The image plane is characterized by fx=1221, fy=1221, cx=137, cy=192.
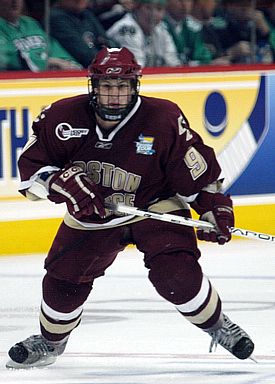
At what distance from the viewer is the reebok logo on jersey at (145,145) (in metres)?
3.75

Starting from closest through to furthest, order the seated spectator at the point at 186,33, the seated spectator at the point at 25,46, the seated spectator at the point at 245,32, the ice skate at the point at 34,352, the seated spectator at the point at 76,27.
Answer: the ice skate at the point at 34,352 → the seated spectator at the point at 25,46 → the seated spectator at the point at 76,27 → the seated spectator at the point at 186,33 → the seated spectator at the point at 245,32

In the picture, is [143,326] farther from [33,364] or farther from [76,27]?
[76,27]

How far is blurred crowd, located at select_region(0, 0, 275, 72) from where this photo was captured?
6238mm

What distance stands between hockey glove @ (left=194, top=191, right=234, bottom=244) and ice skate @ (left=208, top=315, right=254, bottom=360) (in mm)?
280

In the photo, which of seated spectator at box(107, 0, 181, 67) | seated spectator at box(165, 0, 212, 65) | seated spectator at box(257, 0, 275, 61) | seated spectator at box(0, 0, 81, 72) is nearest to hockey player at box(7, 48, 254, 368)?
seated spectator at box(0, 0, 81, 72)

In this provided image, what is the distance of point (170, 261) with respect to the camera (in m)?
3.70

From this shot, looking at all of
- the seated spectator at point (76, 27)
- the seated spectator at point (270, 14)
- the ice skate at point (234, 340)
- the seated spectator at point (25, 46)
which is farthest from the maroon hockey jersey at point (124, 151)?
the seated spectator at point (270, 14)

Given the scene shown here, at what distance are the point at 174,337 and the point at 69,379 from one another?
2.45 feet

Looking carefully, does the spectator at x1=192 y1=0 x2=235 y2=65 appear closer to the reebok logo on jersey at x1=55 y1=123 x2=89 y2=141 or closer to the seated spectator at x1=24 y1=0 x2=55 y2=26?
the seated spectator at x1=24 y1=0 x2=55 y2=26

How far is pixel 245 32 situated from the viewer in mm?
6961

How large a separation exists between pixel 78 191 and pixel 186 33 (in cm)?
324

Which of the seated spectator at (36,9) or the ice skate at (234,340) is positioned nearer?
the ice skate at (234,340)

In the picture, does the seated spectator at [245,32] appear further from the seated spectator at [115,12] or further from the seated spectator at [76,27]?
the seated spectator at [76,27]

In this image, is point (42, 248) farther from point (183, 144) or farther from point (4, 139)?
point (183, 144)
